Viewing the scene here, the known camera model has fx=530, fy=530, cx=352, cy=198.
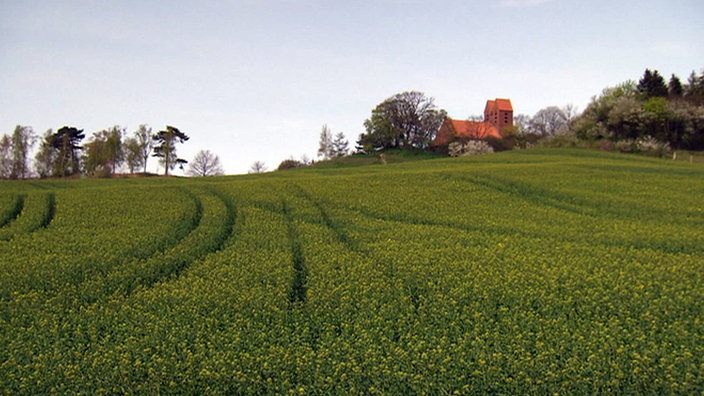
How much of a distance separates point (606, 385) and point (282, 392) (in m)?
6.81

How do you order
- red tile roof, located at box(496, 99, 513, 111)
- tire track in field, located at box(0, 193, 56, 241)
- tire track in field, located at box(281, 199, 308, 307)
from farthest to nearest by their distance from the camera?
red tile roof, located at box(496, 99, 513, 111), tire track in field, located at box(0, 193, 56, 241), tire track in field, located at box(281, 199, 308, 307)

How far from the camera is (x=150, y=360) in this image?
12.5 m

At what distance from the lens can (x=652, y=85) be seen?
97.9m

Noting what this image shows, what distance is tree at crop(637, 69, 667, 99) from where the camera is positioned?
96.2 meters

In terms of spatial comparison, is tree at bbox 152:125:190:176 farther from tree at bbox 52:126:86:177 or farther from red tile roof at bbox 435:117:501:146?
red tile roof at bbox 435:117:501:146

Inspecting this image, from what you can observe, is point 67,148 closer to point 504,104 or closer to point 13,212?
point 13,212

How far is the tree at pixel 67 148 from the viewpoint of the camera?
89062 millimetres

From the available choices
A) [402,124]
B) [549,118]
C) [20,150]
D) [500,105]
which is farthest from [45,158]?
[549,118]

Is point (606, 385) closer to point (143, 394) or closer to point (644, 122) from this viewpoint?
point (143, 394)

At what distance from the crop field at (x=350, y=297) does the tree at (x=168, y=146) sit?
60796mm

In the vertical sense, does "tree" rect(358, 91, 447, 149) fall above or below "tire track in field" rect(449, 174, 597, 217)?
above

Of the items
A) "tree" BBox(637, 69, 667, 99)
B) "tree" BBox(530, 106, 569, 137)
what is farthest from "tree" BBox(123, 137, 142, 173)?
"tree" BBox(530, 106, 569, 137)

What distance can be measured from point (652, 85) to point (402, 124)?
48637 millimetres

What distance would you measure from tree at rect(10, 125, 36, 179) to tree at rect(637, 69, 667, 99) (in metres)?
106
